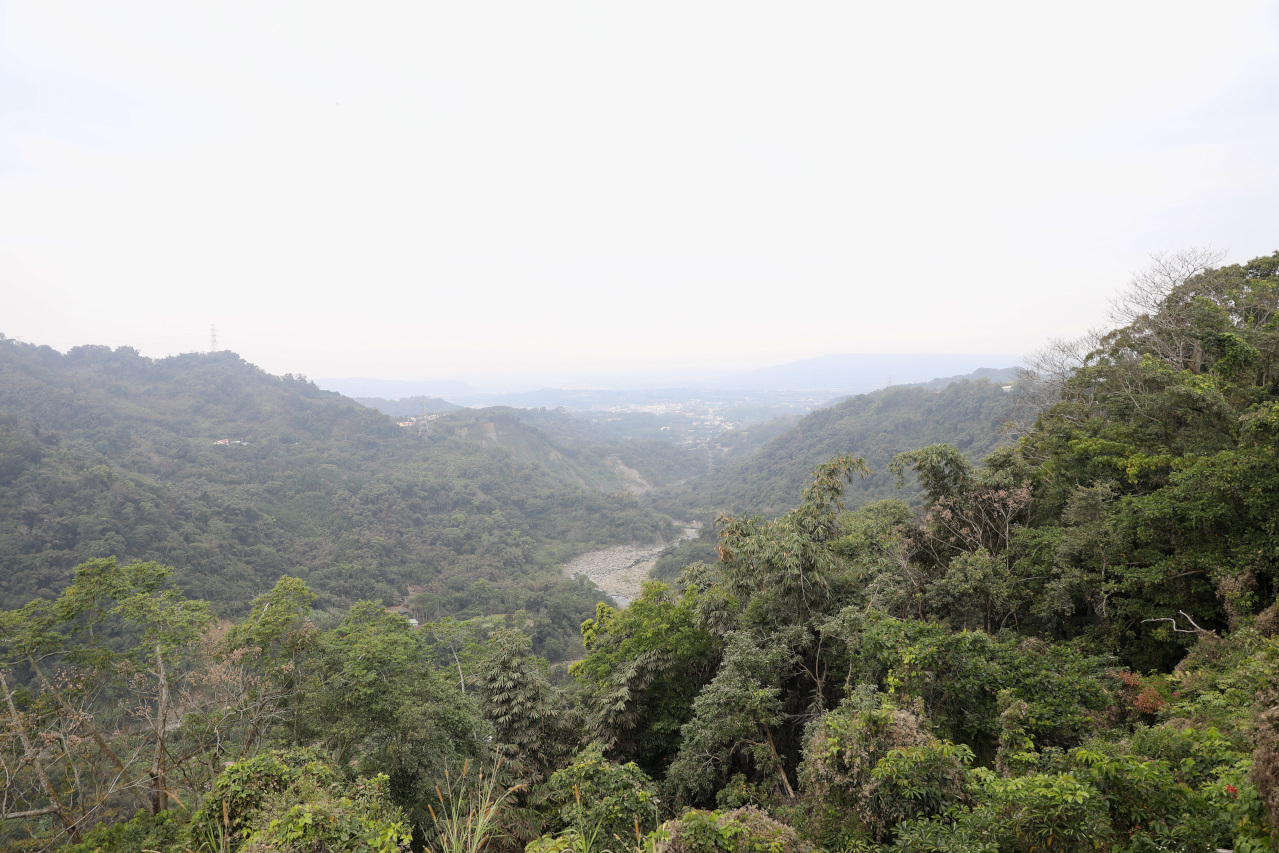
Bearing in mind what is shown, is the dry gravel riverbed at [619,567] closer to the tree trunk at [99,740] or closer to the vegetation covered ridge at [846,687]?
the vegetation covered ridge at [846,687]

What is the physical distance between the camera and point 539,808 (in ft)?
33.1

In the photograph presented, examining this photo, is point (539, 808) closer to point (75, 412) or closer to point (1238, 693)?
point (1238, 693)

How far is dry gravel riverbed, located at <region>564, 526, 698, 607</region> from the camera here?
193ft

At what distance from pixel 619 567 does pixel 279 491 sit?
4984 cm

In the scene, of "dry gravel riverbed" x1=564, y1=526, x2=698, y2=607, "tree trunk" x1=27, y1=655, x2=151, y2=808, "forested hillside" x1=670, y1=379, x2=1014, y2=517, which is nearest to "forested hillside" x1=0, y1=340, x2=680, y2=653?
"dry gravel riverbed" x1=564, y1=526, x2=698, y2=607

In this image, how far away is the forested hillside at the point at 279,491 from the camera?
145ft

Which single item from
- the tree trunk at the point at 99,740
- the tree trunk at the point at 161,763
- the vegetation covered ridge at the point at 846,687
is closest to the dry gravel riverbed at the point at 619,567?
the vegetation covered ridge at the point at 846,687

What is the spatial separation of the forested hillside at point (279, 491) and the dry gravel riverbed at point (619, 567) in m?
2.78

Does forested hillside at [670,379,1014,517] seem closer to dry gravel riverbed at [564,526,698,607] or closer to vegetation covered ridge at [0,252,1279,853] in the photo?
dry gravel riverbed at [564,526,698,607]

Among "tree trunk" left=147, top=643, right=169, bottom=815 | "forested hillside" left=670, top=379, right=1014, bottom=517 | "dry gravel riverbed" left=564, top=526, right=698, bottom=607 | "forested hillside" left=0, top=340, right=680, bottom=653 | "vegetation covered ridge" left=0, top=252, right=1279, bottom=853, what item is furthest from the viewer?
"forested hillside" left=670, top=379, right=1014, bottom=517

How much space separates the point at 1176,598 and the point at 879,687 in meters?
5.46

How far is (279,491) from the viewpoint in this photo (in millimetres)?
67750

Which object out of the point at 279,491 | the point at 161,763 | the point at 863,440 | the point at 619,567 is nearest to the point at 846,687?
the point at 161,763

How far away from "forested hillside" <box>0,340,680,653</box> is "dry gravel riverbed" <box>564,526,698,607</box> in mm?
2782
